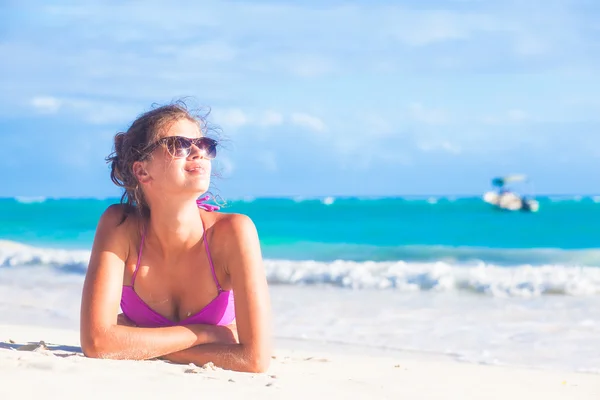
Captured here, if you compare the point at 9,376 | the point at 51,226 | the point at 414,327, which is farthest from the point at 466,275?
the point at 51,226

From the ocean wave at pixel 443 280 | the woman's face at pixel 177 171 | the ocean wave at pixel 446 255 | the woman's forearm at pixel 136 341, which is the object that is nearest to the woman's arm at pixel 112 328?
the woman's forearm at pixel 136 341

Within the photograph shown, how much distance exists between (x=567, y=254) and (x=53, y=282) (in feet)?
40.0

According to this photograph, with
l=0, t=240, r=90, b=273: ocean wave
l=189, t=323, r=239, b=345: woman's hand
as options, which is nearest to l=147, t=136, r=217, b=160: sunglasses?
l=189, t=323, r=239, b=345: woman's hand

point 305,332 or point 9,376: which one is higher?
point 305,332

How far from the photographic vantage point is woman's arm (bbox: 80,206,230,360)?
3895 millimetres

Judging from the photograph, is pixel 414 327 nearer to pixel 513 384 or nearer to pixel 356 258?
pixel 513 384

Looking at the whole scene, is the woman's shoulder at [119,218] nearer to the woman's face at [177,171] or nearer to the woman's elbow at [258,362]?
the woman's face at [177,171]

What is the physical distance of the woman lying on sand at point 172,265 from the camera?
151 inches

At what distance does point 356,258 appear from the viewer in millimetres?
19406

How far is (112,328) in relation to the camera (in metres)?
3.91

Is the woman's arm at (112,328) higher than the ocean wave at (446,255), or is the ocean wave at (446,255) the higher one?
the ocean wave at (446,255)

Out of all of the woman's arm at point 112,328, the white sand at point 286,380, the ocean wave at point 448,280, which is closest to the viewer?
the white sand at point 286,380

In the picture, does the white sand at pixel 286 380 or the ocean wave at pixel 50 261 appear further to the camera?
the ocean wave at pixel 50 261

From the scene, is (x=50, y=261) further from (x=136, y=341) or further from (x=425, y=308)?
(x=136, y=341)
